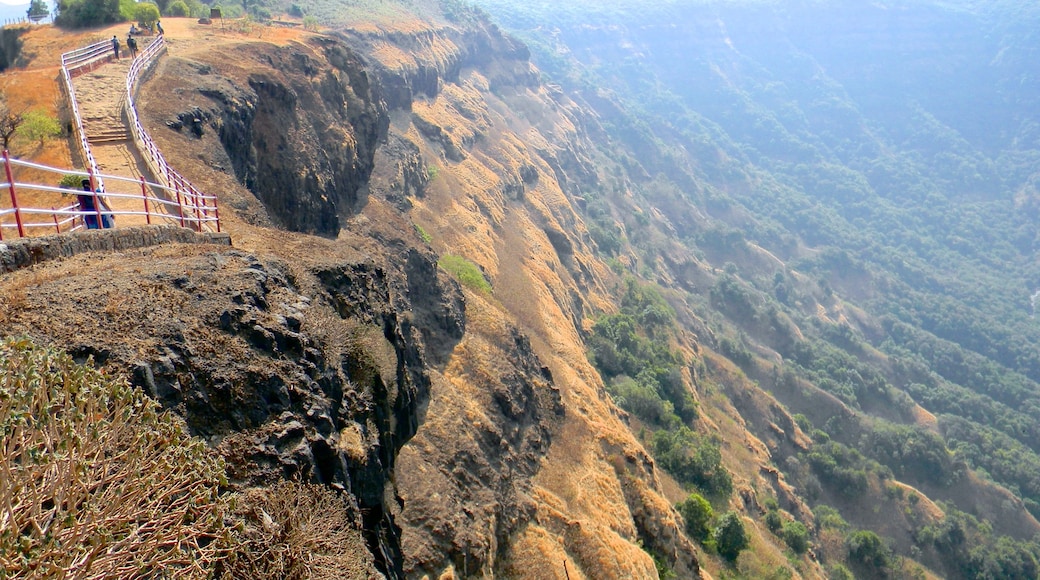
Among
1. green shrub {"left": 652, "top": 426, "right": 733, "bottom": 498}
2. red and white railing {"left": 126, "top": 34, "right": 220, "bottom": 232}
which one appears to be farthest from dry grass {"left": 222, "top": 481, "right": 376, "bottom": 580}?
green shrub {"left": 652, "top": 426, "right": 733, "bottom": 498}

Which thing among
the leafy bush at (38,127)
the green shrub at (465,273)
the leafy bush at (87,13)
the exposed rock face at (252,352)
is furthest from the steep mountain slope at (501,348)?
the leafy bush at (87,13)

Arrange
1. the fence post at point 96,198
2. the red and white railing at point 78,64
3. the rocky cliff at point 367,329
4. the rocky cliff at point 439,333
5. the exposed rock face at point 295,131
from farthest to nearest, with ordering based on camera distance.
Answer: the exposed rock face at point 295,131 → the red and white railing at point 78,64 → the rocky cliff at point 439,333 → the fence post at point 96,198 → the rocky cliff at point 367,329

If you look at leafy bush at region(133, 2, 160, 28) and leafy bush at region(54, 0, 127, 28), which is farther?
leafy bush at region(54, 0, 127, 28)

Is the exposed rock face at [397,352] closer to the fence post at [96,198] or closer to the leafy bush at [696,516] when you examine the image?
the leafy bush at [696,516]

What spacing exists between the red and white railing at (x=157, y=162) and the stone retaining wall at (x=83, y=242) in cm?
92

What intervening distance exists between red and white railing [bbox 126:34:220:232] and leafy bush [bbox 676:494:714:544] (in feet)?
98.2

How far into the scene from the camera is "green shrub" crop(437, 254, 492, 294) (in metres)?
38.6

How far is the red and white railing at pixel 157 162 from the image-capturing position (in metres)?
16.1

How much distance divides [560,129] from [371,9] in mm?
40550

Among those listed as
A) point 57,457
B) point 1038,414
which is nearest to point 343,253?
point 57,457

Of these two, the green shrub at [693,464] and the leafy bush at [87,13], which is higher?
the leafy bush at [87,13]

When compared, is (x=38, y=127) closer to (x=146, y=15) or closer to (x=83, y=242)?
(x=83, y=242)

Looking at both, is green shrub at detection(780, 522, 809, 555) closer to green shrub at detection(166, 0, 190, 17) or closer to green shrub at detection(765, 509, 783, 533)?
green shrub at detection(765, 509, 783, 533)

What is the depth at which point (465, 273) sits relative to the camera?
128 feet
